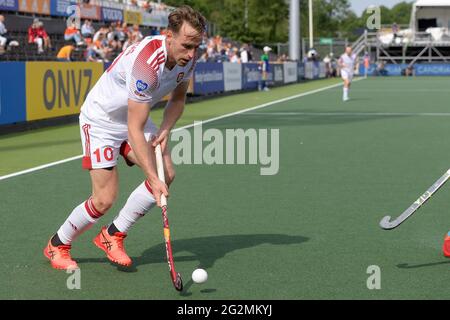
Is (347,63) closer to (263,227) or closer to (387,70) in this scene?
(263,227)

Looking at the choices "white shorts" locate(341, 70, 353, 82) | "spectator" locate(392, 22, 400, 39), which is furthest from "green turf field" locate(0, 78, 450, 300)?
"spectator" locate(392, 22, 400, 39)

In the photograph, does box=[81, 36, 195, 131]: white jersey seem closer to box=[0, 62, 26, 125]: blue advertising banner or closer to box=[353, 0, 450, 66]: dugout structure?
box=[0, 62, 26, 125]: blue advertising banner

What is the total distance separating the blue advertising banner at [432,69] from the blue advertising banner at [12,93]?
5180cm

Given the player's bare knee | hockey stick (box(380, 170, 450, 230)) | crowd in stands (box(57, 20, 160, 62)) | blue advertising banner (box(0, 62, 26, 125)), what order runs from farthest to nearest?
crowd in stands (box(57, 20, 160, 62)) < blue advertising banner (box(0, 62, 26, 125)) < hockey stick (box(380, 170, 450, 230)) < the player's bare knee

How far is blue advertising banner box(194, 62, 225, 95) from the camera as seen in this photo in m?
31.0

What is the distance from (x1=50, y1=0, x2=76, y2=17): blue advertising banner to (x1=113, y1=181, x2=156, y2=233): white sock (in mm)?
29879

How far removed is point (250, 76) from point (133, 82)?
34040 mm

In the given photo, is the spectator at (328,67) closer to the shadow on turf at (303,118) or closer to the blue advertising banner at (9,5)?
the blue advertising banner at (9,5)

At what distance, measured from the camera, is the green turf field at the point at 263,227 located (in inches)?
244

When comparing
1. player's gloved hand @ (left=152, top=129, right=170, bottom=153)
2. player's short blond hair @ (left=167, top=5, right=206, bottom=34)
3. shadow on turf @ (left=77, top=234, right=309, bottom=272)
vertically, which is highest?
player's short blond hair @ (left=167, top=5, right=206, bottom=34)

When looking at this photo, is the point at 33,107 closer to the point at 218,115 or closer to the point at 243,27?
the point at 218,115

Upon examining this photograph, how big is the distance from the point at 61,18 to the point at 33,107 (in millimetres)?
19077

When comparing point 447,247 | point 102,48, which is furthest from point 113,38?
point 447,247

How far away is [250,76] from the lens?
3966cm
